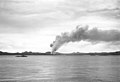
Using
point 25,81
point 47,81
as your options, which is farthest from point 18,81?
point 47,81

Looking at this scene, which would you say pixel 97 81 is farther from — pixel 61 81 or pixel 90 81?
pixel 61 81

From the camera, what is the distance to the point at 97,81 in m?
32.9

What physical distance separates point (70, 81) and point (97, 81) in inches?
195

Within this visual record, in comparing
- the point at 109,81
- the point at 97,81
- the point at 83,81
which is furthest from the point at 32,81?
the point at 109,81

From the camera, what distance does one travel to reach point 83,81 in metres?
33.7

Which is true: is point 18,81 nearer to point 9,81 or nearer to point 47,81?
point 9,81

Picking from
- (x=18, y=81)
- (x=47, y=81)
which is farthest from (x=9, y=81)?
(x=47, y=81)

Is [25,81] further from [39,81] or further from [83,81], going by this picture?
[83,81]

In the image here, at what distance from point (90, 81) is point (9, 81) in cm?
1489

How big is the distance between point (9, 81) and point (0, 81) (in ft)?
5.50

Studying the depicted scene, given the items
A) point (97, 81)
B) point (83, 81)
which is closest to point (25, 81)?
point (83, 81)

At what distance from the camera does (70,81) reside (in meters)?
33.3

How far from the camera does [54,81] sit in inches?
1315

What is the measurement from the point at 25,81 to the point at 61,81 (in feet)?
21.8
